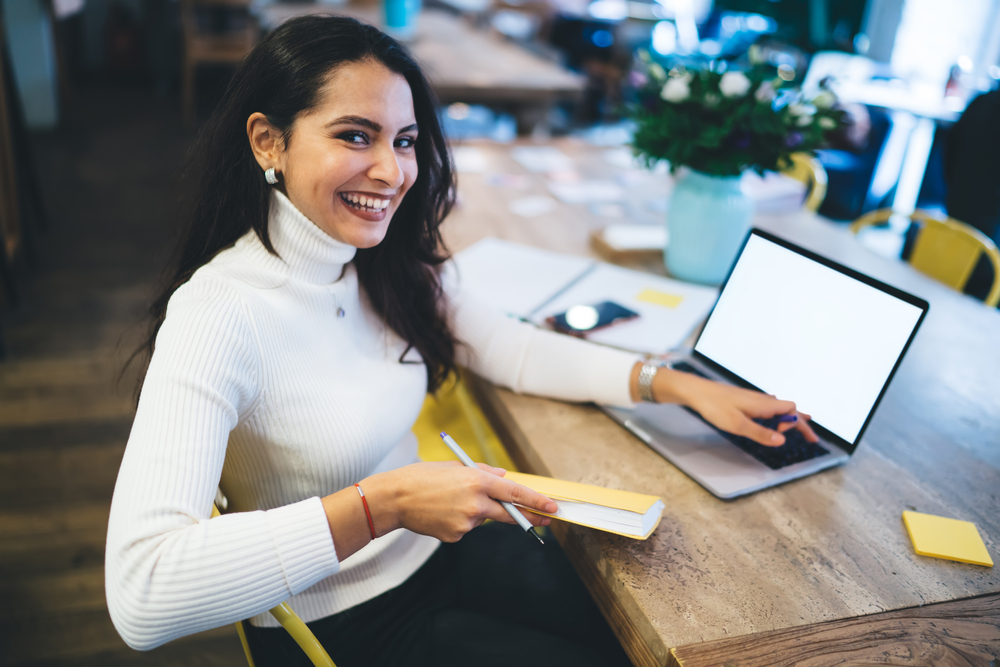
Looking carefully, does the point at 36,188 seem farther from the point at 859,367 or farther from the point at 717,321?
the point at 859,367

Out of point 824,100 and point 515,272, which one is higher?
point 824,100

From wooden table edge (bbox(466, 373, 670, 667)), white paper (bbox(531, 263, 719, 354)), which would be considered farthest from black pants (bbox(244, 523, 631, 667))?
white paper (bbox(531, 263, 719, 354))

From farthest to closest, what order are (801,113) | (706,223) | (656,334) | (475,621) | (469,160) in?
(469,160) < (706,223) < (801,113) < (656,334) < (475,621)

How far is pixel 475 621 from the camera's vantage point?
41.3 inches

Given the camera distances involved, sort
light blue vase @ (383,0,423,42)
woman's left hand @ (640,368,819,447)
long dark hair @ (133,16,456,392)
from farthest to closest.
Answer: light blue vase @ (383,0,423,42) < woman's left hand @ (640,368,819,447) < long dark hair @ (133,16,456,392)

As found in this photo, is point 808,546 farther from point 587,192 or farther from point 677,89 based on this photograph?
point 587,192

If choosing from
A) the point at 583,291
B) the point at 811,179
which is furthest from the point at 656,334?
the point at 811,179

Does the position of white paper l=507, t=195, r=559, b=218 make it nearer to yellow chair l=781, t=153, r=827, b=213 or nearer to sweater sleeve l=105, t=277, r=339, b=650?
yellow chair l=781, t=153, r=827, b=213

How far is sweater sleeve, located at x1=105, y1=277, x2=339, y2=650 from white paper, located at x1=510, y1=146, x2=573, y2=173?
190 cm

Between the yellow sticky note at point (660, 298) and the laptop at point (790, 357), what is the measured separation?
365 millimetres

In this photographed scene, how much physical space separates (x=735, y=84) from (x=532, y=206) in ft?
2.61

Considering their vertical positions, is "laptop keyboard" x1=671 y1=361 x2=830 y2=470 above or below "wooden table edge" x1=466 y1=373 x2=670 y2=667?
above

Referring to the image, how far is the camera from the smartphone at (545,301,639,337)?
1424mm

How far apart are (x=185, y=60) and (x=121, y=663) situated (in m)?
4.79
